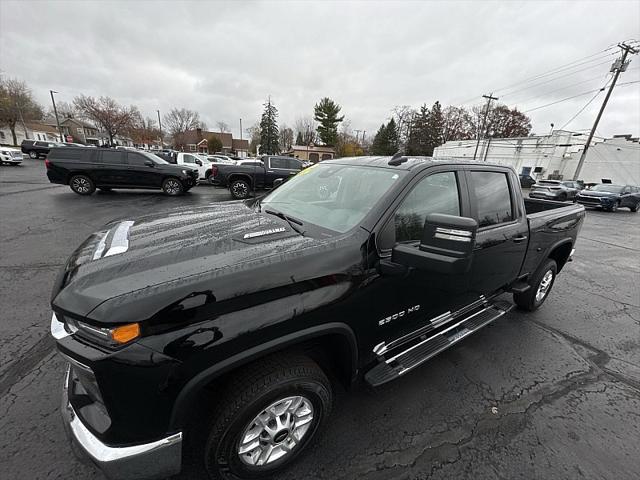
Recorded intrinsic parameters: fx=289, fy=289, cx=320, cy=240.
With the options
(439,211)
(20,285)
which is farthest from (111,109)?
(439,211)

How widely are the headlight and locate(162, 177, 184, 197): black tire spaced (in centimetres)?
1185

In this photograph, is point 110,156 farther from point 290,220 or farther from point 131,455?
point 131,455

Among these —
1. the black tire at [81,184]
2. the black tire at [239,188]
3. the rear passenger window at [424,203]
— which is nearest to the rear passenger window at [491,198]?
the rear passenger window at [424,203]

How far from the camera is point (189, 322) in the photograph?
4.15 feet

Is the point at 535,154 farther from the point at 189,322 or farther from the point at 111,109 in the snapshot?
the point at 111,109

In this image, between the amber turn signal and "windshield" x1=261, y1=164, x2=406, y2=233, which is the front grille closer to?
"windshield" x1=261, y1=164, x2=406, y2=233

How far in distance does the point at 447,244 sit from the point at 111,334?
164 centimetres

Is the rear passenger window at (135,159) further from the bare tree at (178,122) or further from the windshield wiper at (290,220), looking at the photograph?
the bare tree at (178,122)

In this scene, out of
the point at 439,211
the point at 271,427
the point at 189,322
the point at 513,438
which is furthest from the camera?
the point at 439,211

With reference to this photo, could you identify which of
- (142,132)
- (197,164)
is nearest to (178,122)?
(142,132)

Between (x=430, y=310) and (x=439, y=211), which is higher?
(x=439, y=211)

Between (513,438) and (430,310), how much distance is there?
3.43ft

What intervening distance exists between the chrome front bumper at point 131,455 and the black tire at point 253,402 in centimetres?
18

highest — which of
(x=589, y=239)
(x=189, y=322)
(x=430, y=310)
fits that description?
(x=189, y=322)
